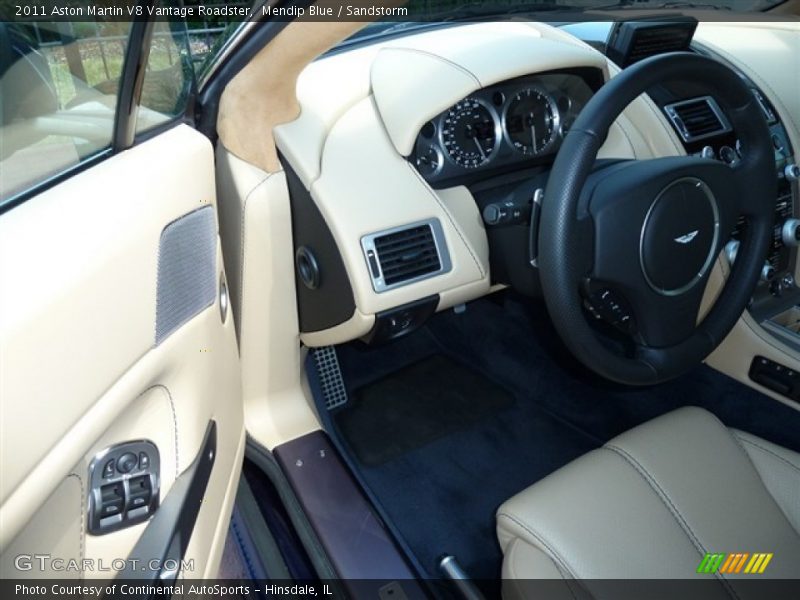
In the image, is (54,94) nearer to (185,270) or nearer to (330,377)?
(185,270)

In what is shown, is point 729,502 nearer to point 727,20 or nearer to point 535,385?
point 535,385

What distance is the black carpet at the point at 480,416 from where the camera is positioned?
187 cm

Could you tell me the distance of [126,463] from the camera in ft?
3.14

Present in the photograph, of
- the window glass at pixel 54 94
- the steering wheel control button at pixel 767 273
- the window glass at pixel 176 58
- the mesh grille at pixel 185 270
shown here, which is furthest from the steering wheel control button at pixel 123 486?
the steering wheel control button at pixel 767 273

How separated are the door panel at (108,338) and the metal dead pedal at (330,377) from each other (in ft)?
2.55

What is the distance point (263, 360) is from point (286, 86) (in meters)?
0.68

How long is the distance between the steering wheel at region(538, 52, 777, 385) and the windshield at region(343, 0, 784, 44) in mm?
717

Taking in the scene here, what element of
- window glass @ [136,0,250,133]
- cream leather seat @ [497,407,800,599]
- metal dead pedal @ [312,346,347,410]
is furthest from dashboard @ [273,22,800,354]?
cream leather seat @ [497,407,800,599]

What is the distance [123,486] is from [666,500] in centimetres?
100

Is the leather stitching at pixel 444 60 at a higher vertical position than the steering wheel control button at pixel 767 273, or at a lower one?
higher

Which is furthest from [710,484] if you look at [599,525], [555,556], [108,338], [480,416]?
[108,338]

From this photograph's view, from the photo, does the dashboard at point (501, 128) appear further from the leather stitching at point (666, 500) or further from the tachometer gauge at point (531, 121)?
the leather stitching at point (666, 500)

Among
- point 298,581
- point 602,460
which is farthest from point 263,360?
point 602,460

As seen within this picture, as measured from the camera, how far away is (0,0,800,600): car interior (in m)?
0.89
